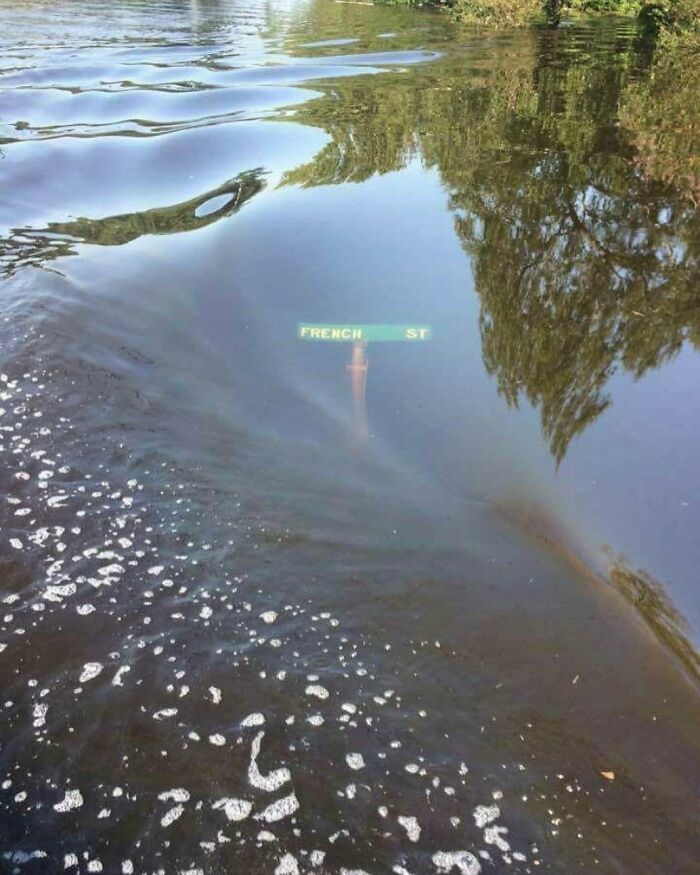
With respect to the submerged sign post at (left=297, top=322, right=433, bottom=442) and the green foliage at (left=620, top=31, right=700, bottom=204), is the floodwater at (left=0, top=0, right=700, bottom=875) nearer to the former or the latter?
the submerged sign post at (left=297, top=322, right=433, bottom=442)

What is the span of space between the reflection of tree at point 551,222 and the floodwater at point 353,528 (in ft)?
0.16

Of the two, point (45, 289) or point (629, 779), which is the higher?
point (45, 289)

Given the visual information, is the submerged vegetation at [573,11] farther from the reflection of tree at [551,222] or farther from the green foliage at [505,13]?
the reflection of tree at [551,222]

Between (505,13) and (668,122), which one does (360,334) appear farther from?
(505,13)

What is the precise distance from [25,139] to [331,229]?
7.49 meters

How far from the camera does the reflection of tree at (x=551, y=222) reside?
18.5ft

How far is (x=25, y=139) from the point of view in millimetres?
12133

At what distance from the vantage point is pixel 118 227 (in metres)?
8.40

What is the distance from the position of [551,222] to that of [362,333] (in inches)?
125

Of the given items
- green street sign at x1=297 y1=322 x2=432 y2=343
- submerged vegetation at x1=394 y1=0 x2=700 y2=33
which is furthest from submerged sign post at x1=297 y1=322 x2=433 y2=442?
submerged vegetation at x1=394 y1=0 x2=700 y2=33

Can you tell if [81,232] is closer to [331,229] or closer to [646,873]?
[331,229]

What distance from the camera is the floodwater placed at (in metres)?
2.69

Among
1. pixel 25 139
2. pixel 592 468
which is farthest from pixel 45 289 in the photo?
pixel 25 139

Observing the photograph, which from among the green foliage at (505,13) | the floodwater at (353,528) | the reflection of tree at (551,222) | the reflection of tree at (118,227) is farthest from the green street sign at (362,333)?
the green foliage at (505,13)
